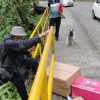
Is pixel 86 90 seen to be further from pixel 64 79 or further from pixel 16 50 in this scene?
pixel 16 50

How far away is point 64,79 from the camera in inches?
141

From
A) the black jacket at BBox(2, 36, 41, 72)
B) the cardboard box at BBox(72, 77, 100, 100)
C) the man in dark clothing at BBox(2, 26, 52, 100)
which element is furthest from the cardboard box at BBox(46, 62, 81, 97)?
the black jacket at BBox(2, 36, 41, 72)

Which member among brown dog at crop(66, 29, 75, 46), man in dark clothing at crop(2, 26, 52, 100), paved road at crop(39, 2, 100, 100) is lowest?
paved road at crop(39, 2, 100, 100)

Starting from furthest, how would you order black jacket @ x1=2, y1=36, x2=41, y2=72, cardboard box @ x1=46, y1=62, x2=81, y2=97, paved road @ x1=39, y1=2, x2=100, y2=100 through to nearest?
1. paved road @ x1=39, y1=2, x2=100, y2=100
2. cardboard box @ x1=46, y1=62, x2=81, y2=97
3. black jacket @ x1=2, y1=36, x2=41, y2=72

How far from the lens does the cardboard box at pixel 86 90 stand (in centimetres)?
339

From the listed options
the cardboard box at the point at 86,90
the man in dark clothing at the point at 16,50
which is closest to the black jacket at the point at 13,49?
the man in dark clothing at the point at 16,50

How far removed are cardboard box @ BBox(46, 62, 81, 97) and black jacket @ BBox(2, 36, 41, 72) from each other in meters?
0.94

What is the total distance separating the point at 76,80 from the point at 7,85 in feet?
4.97

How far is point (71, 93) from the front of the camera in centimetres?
379

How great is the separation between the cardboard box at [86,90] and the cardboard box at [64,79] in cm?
12

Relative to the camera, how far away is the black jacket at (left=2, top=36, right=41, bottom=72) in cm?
269

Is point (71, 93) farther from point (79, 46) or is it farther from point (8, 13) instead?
point (8, 13)

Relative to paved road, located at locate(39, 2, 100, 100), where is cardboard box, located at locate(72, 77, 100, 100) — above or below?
above

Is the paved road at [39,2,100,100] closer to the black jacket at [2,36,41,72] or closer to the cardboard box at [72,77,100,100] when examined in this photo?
the cardboard box at [72,77,100,100]
